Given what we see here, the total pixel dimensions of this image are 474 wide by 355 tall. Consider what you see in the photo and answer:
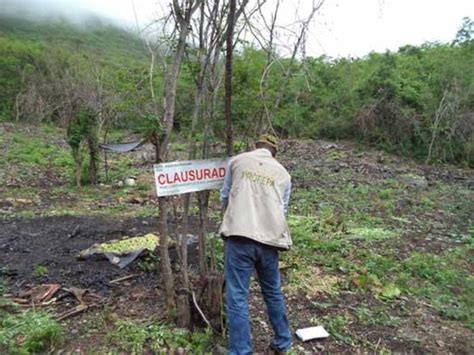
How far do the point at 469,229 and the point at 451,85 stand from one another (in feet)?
30.5

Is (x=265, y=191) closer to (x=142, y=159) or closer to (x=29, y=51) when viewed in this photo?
(x=142, y=159)

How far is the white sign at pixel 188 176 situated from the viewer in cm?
266

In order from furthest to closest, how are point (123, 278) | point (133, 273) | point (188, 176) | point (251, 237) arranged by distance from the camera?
point (133, 273)
point (123, 278)
point (188, 176)
point (251, 237)

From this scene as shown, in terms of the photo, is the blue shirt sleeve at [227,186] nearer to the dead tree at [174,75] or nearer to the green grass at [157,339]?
the dead tree at [174,75]

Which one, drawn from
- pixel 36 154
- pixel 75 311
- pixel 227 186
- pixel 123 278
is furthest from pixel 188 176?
pixel 36 154

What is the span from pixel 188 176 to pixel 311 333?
4.72ft

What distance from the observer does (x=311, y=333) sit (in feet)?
10.1

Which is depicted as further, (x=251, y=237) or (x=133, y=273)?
(x=133, y=273)

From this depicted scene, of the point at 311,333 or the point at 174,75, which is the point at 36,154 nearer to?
the point at 174,75

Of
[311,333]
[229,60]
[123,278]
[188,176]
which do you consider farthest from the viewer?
[123,278]

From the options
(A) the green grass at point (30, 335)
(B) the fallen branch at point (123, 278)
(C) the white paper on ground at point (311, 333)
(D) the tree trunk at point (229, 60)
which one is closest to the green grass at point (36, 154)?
(B) the fallen branch at point (123, 278)

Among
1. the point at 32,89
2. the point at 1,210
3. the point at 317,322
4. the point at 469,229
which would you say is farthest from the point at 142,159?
the point at 32,89

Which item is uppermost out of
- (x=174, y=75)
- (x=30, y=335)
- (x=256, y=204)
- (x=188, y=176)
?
(x=174, y=75)

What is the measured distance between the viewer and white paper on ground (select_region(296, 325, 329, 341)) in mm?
3031
